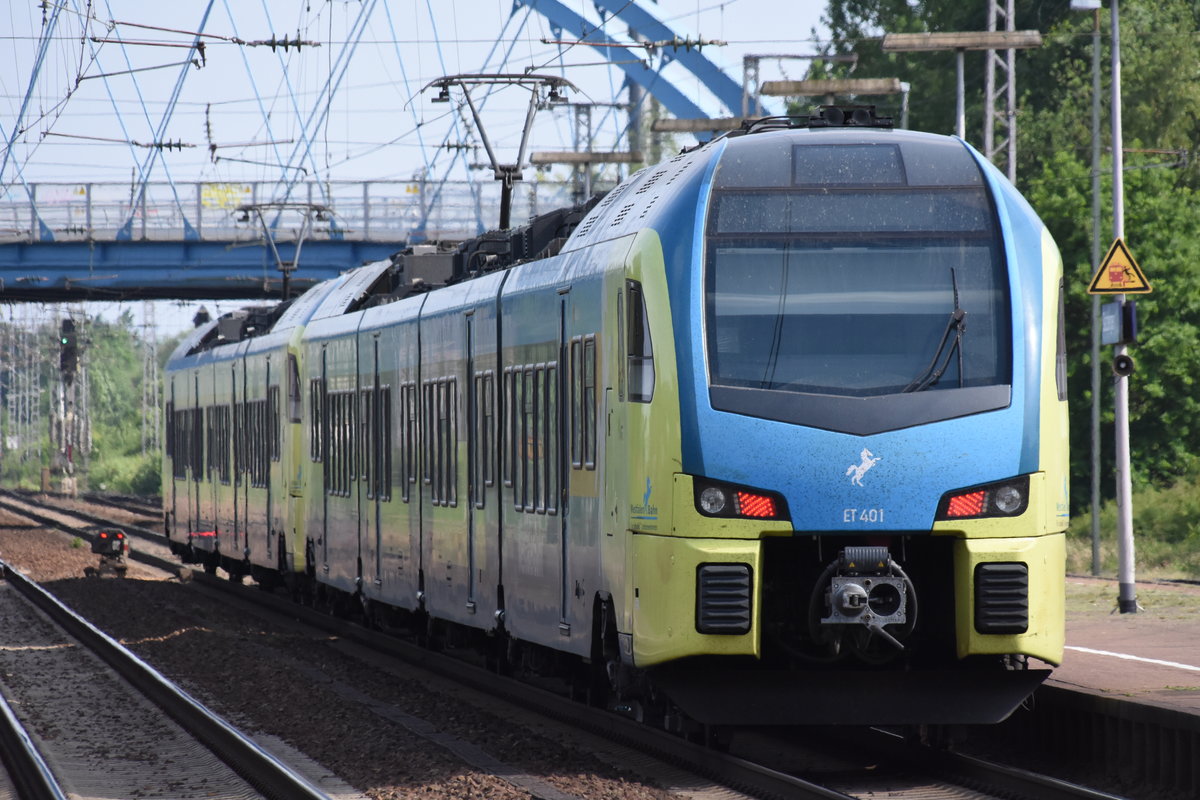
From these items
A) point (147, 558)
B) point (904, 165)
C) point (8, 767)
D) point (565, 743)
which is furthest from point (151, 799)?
point (147, 558)

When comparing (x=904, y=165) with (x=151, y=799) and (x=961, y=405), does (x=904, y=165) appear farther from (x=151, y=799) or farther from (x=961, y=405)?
(x=151, y=799)

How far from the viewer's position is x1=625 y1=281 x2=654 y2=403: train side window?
34.6ft

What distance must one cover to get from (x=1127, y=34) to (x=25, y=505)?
3796 centimetres

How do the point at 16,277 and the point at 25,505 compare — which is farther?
the point at 25,505

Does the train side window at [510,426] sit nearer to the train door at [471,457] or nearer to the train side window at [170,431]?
the train door at [471,457]

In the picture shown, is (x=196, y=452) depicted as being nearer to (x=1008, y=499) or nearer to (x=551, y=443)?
(x=551, y=443)

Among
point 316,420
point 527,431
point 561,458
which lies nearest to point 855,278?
point 561,458

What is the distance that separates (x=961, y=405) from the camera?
403 inches

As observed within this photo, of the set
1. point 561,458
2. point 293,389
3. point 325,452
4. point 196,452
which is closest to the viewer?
point 561,458

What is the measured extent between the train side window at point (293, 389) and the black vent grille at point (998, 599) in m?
14.0

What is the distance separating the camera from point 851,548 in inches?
400

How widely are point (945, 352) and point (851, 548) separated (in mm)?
1112

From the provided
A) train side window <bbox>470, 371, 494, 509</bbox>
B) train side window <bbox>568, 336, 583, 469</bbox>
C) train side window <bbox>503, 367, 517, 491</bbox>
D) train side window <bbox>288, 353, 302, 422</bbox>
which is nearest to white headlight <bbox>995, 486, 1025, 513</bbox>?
train side window <bbox>568, 336, 583, 469</bbox>

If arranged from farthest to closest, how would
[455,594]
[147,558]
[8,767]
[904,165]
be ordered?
[147,558], [455,594], [8,767], [904,165]
